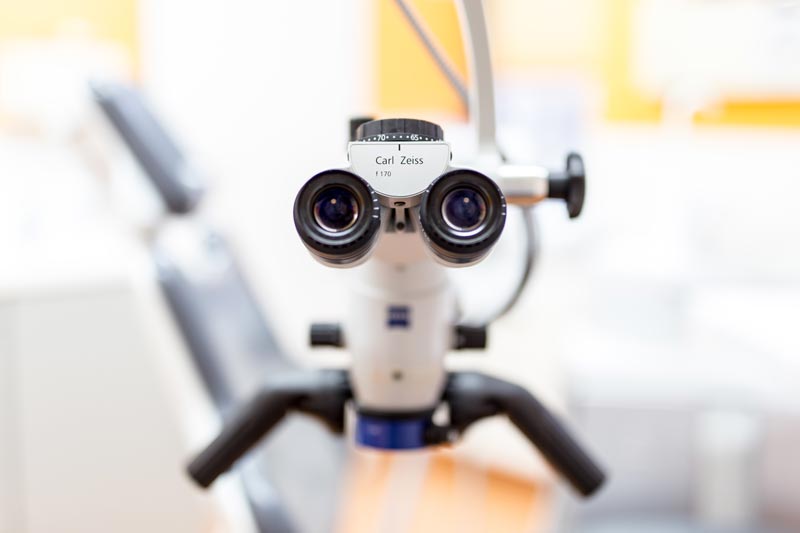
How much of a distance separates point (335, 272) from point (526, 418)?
46 cm

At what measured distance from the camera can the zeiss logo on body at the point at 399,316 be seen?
1.75 feet

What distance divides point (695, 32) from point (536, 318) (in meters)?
0.93

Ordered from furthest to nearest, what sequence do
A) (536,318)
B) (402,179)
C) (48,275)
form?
(536,318)
(48,275)
(402,179)

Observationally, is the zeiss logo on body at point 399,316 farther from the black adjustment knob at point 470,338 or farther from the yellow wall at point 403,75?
the yellow wall at point 403,75

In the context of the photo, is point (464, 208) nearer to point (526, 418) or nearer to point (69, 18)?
point (526, 418)

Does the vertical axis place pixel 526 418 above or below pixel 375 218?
below

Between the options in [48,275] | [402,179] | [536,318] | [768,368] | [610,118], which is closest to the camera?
[402,179]

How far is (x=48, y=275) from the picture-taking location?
1747 millimetres

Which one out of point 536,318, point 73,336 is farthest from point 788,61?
point 73,336

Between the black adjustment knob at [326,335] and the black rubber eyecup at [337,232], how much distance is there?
20 centimetres

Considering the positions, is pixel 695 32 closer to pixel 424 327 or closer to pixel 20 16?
pixel 424 327

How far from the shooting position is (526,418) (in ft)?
1.92

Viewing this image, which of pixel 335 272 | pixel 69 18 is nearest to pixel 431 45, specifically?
pixel 335 272

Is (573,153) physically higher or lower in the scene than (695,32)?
lower
